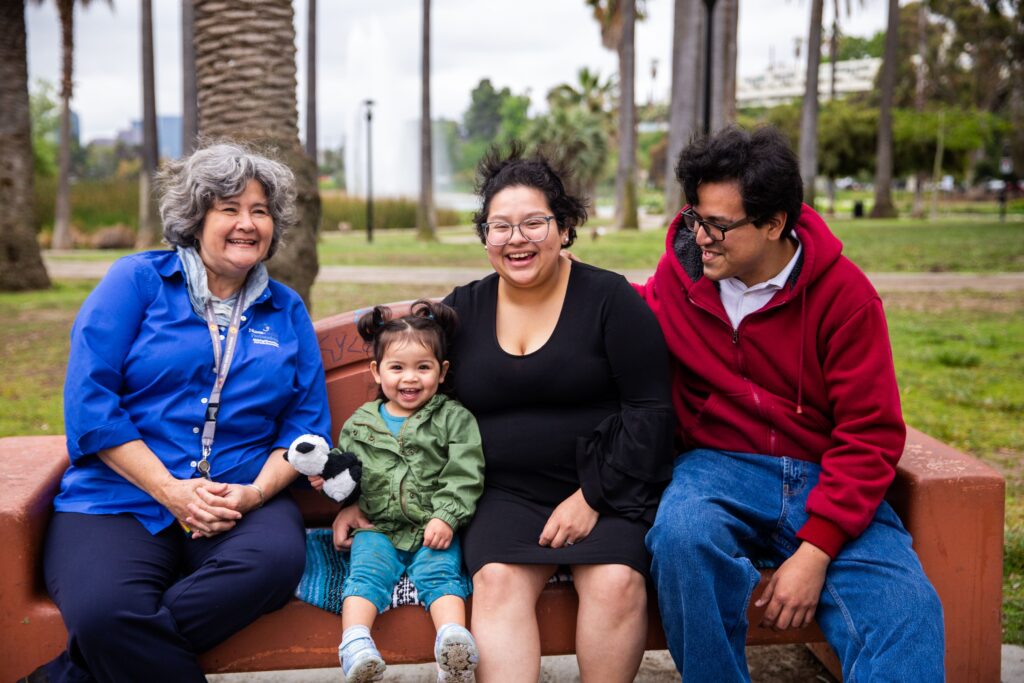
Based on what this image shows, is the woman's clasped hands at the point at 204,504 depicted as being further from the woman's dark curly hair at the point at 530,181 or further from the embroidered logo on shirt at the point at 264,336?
the woman's dark curly hair at the point at 530,181

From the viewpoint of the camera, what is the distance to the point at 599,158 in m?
49.2

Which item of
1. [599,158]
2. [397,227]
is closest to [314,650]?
[397,227]

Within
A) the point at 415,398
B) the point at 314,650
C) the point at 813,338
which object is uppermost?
the point at 813,338

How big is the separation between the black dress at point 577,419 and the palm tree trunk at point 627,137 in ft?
83.3

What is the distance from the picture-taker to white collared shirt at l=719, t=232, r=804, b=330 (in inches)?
115

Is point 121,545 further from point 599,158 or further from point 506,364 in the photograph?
point 599,158

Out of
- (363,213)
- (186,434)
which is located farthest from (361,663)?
(363,213)

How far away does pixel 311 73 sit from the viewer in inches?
1051

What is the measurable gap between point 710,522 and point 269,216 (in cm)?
171

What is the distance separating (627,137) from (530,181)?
26435 millimetres

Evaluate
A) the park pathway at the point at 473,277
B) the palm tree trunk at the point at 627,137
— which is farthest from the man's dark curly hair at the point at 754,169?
the palm tree trunk at the point at 627,137

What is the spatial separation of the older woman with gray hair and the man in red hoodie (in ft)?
3.85

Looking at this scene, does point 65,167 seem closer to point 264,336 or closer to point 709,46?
point 709,46

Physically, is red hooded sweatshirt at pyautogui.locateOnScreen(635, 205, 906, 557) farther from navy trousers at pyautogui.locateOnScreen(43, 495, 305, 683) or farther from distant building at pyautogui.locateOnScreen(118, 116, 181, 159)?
distant building at pyautogui.locateOnScreen(118, 116, 181, 159)
